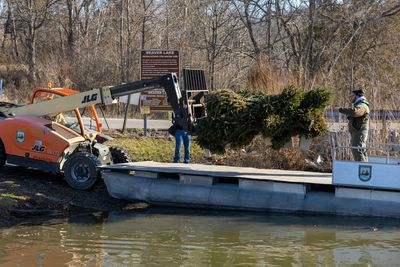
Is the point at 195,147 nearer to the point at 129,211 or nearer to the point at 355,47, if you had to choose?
the point at 129,211

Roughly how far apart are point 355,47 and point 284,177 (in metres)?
18.7

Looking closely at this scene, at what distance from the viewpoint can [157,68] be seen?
19438mm

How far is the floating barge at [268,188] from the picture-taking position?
11.9 meters

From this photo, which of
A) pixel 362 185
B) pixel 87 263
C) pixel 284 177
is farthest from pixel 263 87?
pixel 87 263

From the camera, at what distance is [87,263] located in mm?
8742

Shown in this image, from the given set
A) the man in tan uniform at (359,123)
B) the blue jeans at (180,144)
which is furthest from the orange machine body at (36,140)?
the man in tan uniform at (359,123)

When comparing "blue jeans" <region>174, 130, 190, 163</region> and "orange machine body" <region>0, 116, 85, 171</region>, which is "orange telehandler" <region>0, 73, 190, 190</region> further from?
"blue jeans" <region>174, 130, 190, 163</region>

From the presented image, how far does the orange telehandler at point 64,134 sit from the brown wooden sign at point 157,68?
5.68 m

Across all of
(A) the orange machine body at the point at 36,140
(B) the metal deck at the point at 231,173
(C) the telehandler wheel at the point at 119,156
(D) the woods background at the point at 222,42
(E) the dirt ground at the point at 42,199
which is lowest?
(E) the dirt ground at the point at 42,199

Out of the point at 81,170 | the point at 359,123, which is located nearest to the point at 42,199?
the point at 81,170

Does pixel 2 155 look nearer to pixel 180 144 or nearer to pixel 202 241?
pixel 180 144

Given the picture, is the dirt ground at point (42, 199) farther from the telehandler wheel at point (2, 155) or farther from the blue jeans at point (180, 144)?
the blue jeans at point (180, 144)

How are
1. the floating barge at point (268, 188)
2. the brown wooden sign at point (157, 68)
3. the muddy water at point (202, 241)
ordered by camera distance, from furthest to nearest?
the brown wooden sign at point (157, 68)
the floating barge at point (268, 188)
the muddy water at point (202, 241)

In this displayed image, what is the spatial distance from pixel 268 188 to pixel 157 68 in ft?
26.0
